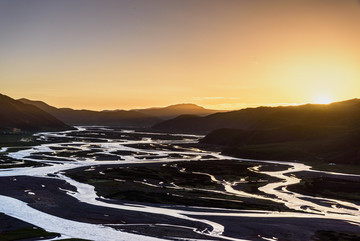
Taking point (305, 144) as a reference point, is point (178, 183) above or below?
below

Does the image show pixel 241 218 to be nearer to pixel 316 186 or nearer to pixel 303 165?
pixel 316 186

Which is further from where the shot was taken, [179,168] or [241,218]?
[179,168]

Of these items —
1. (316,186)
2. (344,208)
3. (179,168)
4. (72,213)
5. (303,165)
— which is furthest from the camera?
(303,165)

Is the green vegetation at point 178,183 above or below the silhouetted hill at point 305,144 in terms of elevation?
below

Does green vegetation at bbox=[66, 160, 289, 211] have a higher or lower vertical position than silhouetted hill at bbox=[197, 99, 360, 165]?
lower

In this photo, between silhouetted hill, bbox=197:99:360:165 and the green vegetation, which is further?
silhouetted hill, bbox=197:99:360:165

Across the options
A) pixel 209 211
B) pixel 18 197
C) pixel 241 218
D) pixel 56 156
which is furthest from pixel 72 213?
pixel 56 156

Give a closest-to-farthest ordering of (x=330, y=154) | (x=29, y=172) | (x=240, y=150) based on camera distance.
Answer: (x=29, y=172)
(x=330, y=154)
(x=240, y=150)

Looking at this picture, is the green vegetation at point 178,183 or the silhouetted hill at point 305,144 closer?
the green vegetation at point 178,183

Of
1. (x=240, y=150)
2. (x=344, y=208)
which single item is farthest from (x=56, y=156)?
(x=344, y=208)

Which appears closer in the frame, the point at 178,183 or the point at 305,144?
the point at 178,183
